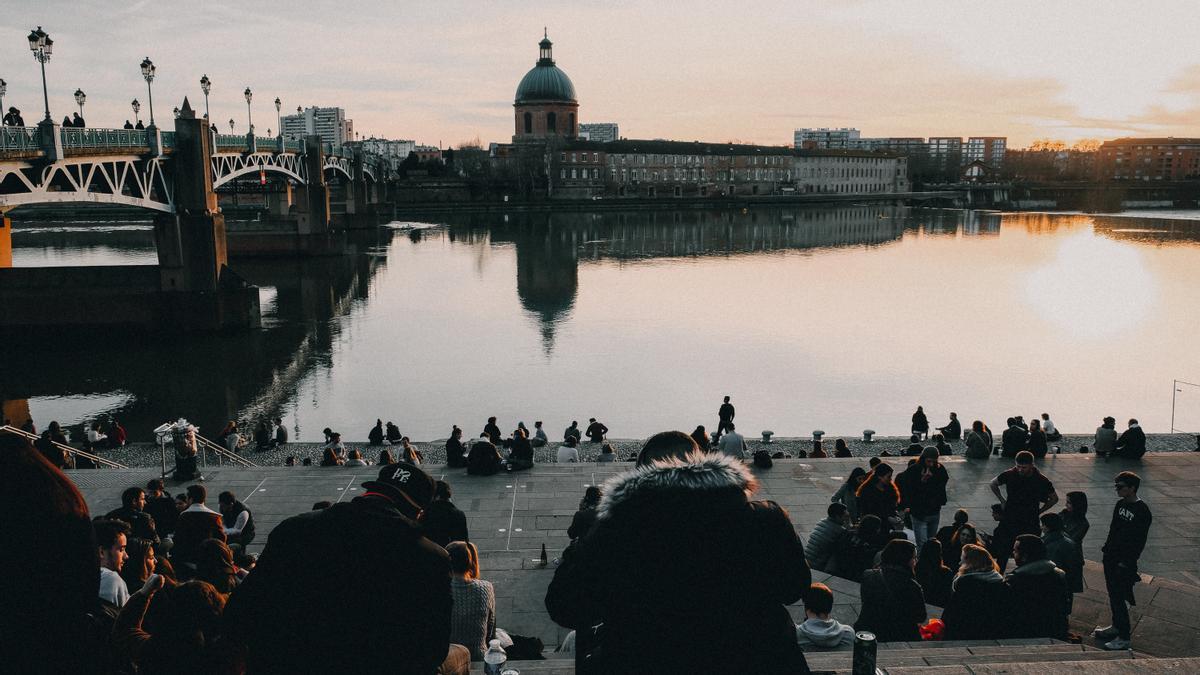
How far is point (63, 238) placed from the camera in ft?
253

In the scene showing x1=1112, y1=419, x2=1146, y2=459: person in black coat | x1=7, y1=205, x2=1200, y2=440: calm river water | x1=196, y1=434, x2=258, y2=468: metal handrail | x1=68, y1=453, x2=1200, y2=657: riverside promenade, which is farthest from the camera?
x1=7, y1=205, x2=1200, y2=440: calm river water

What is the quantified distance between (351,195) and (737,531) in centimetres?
8602

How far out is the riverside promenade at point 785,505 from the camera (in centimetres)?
716

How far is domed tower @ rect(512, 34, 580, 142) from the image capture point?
130 meters

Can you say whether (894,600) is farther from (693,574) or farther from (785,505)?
(785,505)

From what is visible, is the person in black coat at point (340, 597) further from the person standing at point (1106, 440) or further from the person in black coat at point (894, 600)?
the person standing at point (1106, 440)

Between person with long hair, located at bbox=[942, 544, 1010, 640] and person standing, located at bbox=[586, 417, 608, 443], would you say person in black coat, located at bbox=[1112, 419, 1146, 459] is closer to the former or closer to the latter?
person with long hair, located at bbox=[942, 544, 1010, 640]

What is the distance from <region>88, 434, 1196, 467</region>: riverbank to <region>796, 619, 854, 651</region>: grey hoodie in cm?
1046

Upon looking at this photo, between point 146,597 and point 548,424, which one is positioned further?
point 548,424

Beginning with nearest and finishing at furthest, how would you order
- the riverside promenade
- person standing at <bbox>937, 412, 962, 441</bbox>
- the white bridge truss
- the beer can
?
the beer can → the riverside promenade → person standing at <bbox>937, 412, 962, 441</bbox> → the white bridge truss

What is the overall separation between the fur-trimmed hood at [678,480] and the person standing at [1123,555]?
5.19 m

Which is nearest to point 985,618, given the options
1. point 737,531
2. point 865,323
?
point 737,531

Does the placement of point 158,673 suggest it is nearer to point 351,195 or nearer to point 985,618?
point 985,618

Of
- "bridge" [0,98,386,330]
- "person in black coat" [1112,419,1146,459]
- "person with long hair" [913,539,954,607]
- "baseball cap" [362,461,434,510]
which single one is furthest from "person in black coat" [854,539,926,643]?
"bridge" [0,98,386,330]
